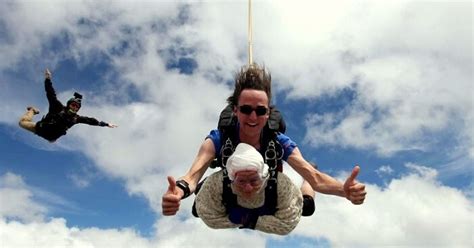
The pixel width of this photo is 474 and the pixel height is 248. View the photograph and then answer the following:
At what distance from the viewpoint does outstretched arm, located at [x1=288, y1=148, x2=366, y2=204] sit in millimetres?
5906

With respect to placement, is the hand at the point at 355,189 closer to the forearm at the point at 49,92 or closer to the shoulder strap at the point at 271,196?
the shoulder strap at the point at 271,196

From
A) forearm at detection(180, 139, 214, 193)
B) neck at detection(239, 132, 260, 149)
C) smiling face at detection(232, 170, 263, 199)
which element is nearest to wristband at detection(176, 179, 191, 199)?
forearm at detection(180, 139, 214, 193)

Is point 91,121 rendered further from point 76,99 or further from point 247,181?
point 247,181

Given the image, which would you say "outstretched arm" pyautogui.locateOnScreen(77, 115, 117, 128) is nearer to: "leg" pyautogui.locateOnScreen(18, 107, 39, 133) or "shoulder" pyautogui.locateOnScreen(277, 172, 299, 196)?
"leg" pyautogui.locateOnScreen(18, 107, 39, 133)

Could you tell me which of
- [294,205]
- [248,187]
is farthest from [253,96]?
[294,205]

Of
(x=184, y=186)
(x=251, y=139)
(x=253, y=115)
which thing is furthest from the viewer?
(x=251, y=139)

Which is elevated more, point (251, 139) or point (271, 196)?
point (251, 139)

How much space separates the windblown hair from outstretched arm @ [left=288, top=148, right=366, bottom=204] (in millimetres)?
983

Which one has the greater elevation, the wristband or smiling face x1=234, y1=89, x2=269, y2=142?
smiling face x1=234, y1=89, x2=269, y2=142

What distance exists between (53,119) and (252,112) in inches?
464

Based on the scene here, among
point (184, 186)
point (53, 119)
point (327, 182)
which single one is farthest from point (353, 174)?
point (53, 119)

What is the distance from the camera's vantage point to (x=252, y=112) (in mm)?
6570

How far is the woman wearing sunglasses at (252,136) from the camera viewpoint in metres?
6.57

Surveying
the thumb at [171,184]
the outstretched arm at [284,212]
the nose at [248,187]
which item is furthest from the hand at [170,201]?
the outstretched arm at [284,212]
